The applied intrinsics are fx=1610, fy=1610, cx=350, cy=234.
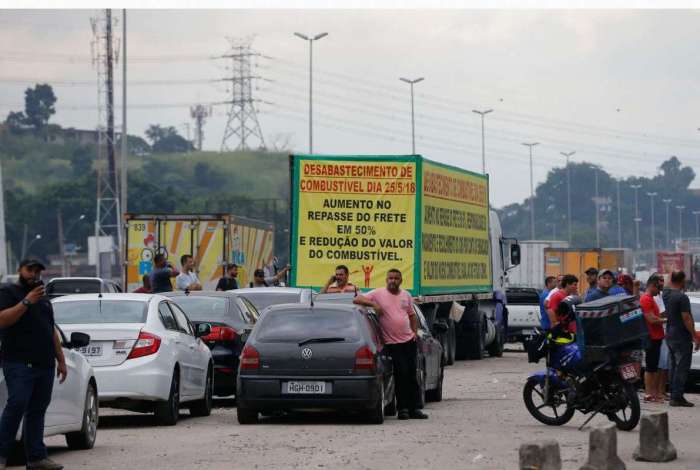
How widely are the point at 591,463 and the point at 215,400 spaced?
11016mm

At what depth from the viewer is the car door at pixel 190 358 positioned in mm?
17672

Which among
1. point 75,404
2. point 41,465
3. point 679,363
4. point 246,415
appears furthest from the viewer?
point 679,363

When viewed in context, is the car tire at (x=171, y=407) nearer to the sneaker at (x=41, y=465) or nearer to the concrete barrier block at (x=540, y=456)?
the sneaker at (x=41, y=465)

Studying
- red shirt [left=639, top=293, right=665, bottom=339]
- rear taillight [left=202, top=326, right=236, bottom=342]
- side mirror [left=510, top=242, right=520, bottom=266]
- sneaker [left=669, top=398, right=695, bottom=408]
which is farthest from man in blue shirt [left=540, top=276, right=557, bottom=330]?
side mirror [left=510, top=242, right=520, bottom=266]

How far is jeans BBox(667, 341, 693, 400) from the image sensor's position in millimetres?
20141

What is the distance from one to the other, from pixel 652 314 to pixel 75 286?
21.1m

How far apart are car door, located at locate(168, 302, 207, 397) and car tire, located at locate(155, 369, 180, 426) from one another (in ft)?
0.89

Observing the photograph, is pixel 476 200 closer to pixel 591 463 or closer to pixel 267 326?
pixel 267 326

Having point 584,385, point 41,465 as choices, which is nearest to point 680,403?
point 584,385

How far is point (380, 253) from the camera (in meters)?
28.0

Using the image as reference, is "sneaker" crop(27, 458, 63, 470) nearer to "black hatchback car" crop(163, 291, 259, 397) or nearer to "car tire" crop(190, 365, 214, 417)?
"car tire" crop(190, 365, 214, 417)

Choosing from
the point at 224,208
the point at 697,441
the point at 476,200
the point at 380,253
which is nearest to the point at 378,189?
the point at 380,253

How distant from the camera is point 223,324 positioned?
66.9ft

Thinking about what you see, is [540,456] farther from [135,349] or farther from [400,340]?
[400,340]
